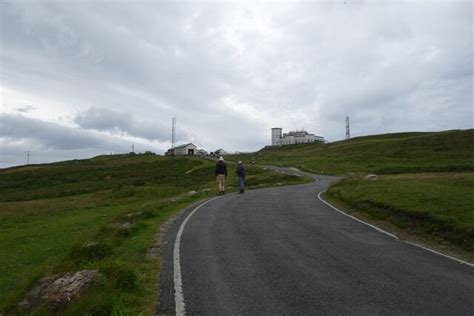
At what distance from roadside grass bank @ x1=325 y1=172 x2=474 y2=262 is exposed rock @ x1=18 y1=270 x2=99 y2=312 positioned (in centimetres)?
840

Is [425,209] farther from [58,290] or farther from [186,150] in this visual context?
[186,150]

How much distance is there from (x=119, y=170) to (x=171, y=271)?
250ft

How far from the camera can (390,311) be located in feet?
20.3

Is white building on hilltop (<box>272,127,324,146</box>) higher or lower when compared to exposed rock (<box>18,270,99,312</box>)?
higher

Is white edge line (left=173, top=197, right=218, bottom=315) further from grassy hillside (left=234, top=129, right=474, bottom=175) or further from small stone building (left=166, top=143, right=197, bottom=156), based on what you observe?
small stone building (left=166, top=143, right=197, bottom=156)

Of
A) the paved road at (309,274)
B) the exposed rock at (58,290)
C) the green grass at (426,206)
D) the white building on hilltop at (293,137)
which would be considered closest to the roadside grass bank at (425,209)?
the green grass at (426,206)

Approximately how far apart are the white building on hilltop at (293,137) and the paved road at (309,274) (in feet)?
515

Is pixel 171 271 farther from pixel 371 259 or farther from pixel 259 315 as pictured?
pixel 371 259

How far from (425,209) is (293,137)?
166425 millimetres

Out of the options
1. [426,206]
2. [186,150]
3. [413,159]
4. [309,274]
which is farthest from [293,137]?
[309,274]

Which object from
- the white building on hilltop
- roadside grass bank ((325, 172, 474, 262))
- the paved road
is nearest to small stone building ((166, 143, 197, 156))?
the white building on hilltop

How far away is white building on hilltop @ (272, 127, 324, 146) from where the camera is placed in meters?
175

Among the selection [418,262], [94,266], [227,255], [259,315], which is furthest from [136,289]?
[418,262]

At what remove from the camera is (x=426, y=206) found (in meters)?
15.2
